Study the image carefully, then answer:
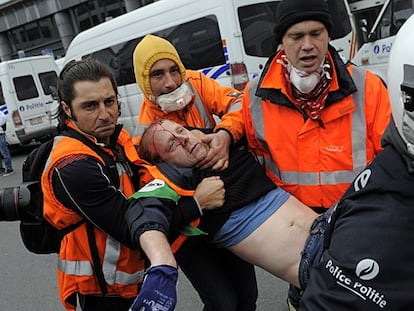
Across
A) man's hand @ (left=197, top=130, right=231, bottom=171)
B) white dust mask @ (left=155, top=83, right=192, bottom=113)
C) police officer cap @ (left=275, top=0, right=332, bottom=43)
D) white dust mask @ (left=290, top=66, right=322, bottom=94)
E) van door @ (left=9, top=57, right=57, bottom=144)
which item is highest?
police officer cap @ (left=275, top=0, right=332, bottom=43)

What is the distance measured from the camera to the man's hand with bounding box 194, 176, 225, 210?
1784 millimetres

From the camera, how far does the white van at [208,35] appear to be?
20.6ft

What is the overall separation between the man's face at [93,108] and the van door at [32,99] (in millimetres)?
9434

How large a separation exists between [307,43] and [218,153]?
554 millimetres

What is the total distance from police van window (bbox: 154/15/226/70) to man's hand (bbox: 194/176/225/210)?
4.95 metres

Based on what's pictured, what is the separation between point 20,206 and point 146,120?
2.65ft

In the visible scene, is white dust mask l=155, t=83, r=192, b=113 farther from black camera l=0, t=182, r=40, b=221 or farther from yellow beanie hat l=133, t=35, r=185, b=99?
black camera l=0, t=182, r=40, b=221

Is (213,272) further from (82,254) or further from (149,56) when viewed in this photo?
(149,56)

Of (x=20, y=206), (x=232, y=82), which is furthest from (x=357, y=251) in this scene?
(x=232, y=82)

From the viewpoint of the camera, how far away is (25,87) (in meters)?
11.2

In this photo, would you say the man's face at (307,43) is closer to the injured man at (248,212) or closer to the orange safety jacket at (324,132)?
the orange safety jacket at (324,132)

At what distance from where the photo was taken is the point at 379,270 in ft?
2.85

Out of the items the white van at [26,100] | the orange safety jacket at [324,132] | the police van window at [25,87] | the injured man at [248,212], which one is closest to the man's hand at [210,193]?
the injured man at [248,212]

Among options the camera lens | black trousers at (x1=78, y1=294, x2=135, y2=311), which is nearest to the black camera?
the camera lens
